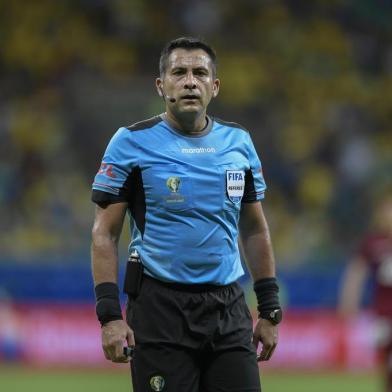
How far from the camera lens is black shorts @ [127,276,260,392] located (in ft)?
14.9

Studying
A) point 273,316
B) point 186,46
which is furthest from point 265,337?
point 186,46

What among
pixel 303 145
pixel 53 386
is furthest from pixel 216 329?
pixel 303 145

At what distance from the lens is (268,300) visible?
4.95 metres

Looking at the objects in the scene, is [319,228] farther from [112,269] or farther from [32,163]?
[112,269]

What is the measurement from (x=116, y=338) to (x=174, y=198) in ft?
2.23

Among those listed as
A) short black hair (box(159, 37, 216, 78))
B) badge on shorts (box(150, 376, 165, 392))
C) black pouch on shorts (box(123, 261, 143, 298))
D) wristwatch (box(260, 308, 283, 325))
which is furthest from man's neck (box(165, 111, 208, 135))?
badge on shorts (box(150, 376, 165, 392))

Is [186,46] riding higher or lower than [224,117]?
lower

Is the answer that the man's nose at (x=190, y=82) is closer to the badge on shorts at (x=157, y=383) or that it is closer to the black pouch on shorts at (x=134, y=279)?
the black pouch on shorts at (x=134, y=279)

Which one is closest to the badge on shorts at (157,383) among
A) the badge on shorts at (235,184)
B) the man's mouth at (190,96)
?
the badge on shorts at (235,184)

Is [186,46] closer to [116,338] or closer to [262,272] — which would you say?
[262,272]

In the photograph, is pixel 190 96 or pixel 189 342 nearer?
pixel 189 342

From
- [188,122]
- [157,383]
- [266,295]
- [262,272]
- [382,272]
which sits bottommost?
[157,383]

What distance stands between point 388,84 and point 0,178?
6.99 meters

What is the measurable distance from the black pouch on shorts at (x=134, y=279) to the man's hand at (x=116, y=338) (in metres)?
0.21
